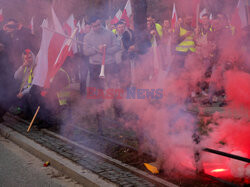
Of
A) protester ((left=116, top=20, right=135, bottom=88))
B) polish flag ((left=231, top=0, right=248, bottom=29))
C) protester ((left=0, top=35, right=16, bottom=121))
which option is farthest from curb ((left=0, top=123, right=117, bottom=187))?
polish flag ((left=231, top=0, right=248, bottom=29))

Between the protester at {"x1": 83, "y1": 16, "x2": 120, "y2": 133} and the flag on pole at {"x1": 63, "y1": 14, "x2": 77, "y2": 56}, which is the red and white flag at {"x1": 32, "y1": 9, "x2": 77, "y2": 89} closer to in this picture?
the protester at {"x1": 83, "y1": 16, "x2": 120, "y2": 133}

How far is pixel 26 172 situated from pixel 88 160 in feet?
2.74

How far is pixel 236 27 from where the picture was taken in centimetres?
512

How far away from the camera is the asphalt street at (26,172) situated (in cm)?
377

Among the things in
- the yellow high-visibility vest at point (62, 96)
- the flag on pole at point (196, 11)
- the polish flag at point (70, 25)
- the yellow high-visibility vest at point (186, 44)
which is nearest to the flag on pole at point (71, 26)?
the polish flag at point (70, 25)

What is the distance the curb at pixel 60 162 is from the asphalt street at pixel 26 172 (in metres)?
0.07

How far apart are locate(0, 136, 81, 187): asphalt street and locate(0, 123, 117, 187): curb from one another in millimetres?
73

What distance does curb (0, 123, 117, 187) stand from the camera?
359cm

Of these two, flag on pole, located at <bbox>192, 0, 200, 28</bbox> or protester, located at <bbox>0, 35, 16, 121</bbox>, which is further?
protester, located at <bbox>0, 35, 16, 121</bbox>

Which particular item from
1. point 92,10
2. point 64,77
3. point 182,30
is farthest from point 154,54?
point 92,10

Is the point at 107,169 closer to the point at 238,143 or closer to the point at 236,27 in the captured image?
the point at 238,143

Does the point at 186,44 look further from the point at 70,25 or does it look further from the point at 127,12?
the point at 70,25

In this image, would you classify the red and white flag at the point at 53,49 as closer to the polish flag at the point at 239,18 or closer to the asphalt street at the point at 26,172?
the asphalt street at the point at 26,172

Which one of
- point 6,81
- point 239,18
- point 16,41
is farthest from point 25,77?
point 239,18
